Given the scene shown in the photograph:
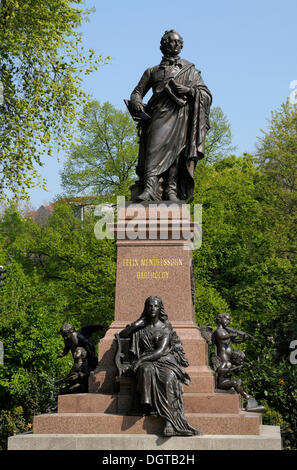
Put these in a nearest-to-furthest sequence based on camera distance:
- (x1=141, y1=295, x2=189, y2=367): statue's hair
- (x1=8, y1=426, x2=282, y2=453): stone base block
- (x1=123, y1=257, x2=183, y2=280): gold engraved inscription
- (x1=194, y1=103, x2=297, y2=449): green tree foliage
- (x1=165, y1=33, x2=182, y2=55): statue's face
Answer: (x1=8, y1=426, x2=282, y2=453): stone base block, (x1=141, y1=295, x2=189, y2=367): statue's hair, (x1=123, y1=257, x2=183, y2=280): gold engraved inscription, (x1=165, y1=33, x2=182, y2=55): statue's face, (x1=194, y1=103, x2=297, y2=449): green tree foliage

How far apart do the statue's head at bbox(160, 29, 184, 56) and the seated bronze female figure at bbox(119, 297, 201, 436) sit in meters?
4.49

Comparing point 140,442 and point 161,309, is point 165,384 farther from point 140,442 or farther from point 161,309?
point 161,309

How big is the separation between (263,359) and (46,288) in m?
12.5

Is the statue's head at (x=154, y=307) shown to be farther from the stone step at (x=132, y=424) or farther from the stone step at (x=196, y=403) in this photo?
the stone step at (x=132, y=424)

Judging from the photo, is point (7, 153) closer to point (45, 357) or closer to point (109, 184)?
point (45, 357)

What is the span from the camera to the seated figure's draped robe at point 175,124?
39.7 feet

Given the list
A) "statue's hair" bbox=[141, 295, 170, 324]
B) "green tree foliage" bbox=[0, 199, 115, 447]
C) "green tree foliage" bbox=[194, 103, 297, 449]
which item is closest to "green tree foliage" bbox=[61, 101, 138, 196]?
"green tree foliage" bbox=[0, 199, 115, 447]

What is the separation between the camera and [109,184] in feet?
105

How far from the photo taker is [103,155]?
3275cm

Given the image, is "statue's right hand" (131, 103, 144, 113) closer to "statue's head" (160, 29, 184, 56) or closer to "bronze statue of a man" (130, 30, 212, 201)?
"bronze statue of a man" (130, 30, 212, 201)

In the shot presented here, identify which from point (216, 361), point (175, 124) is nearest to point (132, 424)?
point (216, 361)

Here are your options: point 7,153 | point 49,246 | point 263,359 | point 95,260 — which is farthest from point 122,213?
point 49,246

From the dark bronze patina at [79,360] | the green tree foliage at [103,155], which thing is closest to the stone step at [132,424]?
the dark bronze patina at [79,360]

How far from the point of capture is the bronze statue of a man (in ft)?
39.6
